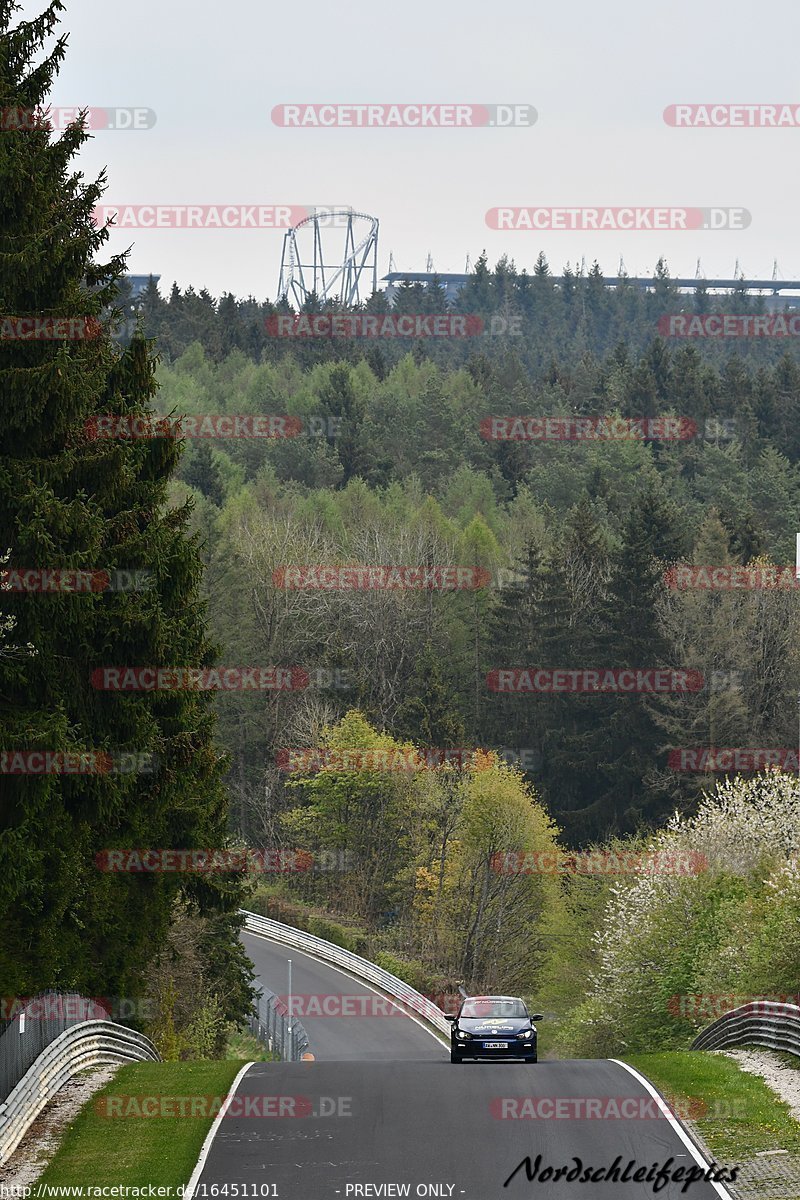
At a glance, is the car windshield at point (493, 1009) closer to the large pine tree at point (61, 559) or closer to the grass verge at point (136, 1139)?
the grass verge at point (136, 1139)

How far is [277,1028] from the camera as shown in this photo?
176 ft

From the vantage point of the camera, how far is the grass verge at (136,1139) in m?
17.3

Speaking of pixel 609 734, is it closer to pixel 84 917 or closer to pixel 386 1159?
pixel 84 917

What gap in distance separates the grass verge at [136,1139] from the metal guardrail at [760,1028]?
27.5 ft

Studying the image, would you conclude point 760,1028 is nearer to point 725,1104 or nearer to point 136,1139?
point 725,1104

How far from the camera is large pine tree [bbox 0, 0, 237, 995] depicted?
19.1 meters

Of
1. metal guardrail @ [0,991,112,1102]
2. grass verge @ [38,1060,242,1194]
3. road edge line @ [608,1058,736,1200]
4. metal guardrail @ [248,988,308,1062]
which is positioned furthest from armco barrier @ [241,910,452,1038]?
road edge line @ [608,1058,736,1200]

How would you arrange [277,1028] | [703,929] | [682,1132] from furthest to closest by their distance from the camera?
[277,1028], [703,929], [682,1132]

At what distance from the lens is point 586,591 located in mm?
86500

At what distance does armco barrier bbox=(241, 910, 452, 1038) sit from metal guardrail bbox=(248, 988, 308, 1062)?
10.2ft

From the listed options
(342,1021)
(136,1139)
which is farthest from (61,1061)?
(342,1021)

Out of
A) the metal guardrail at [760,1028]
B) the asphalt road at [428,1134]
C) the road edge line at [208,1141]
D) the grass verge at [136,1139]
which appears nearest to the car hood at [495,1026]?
the asphalt road at [428,1134]

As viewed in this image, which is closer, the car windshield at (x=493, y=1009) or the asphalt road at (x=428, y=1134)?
the asphalt road at (x=428, y=1134)

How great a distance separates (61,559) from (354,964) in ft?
153
